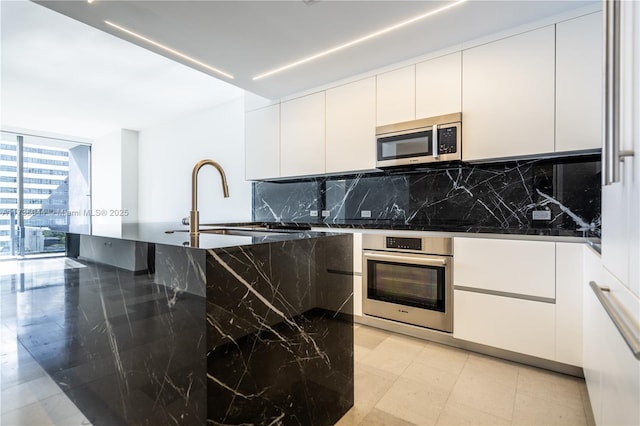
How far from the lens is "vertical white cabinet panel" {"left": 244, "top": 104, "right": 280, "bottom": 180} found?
11.9ft

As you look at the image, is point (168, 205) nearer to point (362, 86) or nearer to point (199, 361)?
point (362, 86)

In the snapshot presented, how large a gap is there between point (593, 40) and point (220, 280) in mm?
2710

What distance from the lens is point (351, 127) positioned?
306cm

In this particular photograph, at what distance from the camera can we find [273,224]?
3779 mm

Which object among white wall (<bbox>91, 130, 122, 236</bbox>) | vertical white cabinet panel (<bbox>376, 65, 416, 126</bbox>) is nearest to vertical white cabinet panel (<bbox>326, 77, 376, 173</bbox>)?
vertical white cabinet panel (<bbox>376, 65, 416, 126</bbox>)

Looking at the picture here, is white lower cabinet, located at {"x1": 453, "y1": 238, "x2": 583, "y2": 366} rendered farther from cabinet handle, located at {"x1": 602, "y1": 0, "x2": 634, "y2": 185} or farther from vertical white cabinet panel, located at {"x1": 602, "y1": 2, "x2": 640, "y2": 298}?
cabinet handle, located at {"x1": 602, "y1": 0, "x2": 634, "y2": 185}

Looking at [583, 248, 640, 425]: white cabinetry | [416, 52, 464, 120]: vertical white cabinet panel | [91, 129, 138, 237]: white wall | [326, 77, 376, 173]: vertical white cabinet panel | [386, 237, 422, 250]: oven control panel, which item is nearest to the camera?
[583, 248, 640, 425]: white cabinetry

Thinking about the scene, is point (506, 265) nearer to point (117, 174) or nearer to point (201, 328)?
point (201, 328)

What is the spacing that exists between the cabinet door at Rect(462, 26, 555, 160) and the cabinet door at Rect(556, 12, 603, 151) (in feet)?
0.16

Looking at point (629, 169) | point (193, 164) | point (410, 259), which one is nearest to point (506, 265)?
point (410, 259)

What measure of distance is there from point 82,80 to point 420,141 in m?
4.03

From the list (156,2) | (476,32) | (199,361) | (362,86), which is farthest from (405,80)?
(199,361)

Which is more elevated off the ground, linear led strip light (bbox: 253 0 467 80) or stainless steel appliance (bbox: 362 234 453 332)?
linear led strip light (bbox: 253 0 467 80)

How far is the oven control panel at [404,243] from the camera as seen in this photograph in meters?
2.37
